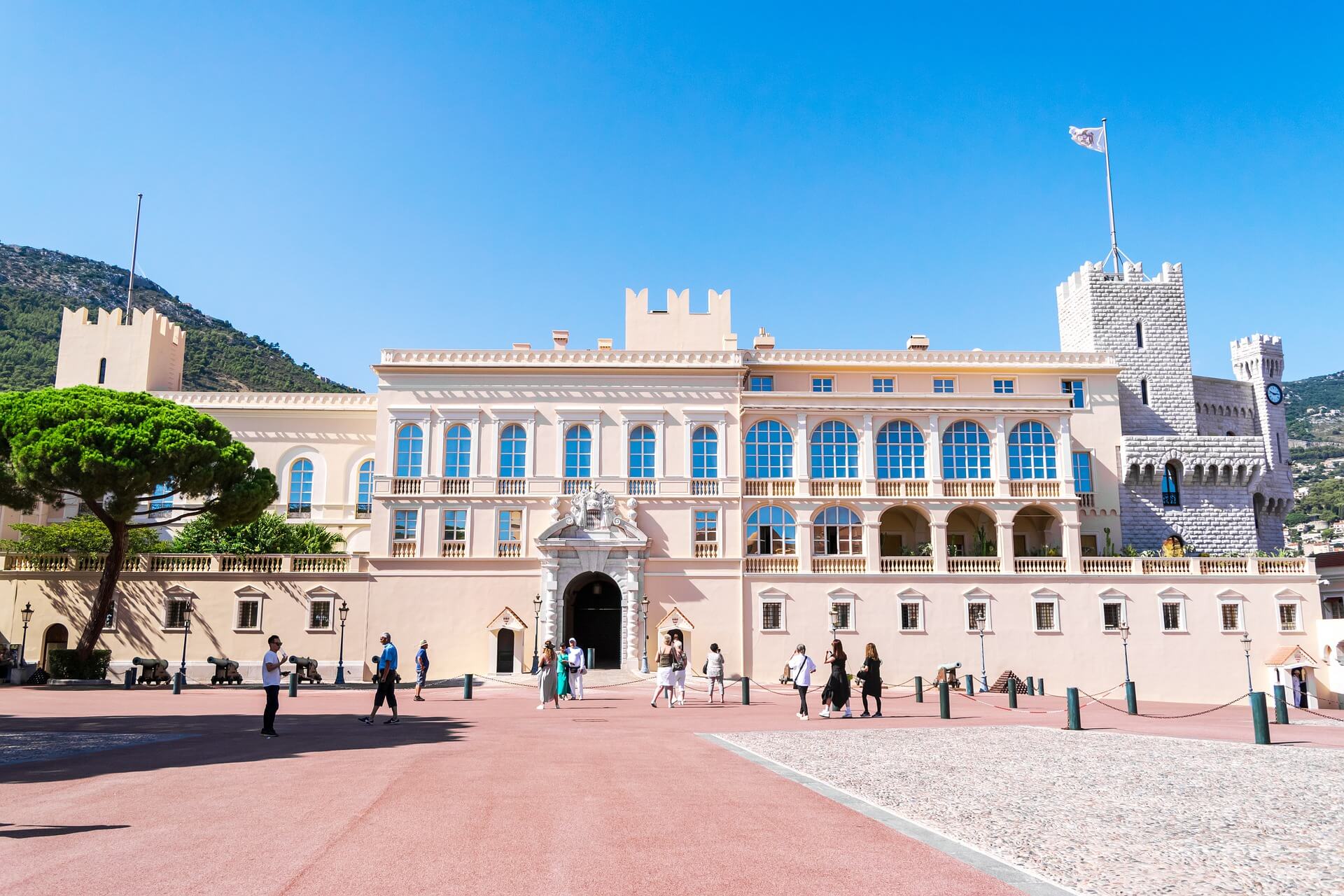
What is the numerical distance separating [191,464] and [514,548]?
13.0 meters

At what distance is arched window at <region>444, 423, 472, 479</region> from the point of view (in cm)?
4269

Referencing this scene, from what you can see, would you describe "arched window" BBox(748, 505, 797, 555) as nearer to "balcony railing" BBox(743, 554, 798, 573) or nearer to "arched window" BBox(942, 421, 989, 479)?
"balcony railing" BBox(743, 554, 798, 573)

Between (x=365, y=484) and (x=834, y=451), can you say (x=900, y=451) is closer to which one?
(x=834, y=451)

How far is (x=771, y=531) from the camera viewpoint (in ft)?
140

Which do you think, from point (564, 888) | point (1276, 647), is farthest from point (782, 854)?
point (1276, 647)

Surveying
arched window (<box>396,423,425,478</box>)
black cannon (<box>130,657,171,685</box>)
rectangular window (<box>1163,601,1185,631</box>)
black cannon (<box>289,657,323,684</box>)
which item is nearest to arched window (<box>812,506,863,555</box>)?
rectangular window (<box>1163,601,1185,631</box>)

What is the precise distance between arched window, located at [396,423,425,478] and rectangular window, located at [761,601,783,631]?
16.1 m

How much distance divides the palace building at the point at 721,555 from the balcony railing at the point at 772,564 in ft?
0.28

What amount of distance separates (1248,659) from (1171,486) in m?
9.48

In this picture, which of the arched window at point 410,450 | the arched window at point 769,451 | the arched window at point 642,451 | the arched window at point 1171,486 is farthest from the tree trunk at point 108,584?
the arched window at point 1171,486

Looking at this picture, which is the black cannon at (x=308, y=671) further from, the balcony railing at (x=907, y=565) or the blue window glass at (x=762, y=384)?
the balcony railing at (x=907, y=565)

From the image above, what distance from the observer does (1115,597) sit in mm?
42031

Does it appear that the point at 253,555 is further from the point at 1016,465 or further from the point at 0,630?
the point at 1016,465

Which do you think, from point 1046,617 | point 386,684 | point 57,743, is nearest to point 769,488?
point 1046,617
